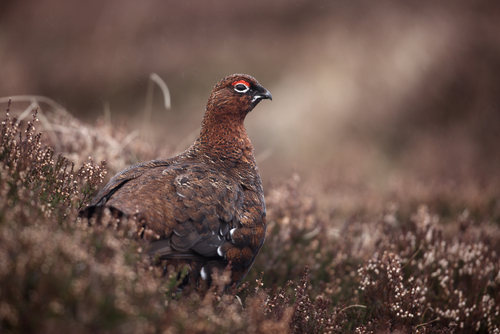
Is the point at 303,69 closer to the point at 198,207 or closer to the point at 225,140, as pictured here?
the point at 225,140

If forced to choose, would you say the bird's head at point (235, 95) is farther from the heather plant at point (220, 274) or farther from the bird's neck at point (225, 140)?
the heather plant at point (220, 274)

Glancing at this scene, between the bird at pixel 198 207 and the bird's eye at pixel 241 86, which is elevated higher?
the bird's eye at pixel 241 86

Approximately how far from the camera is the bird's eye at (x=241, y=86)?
419cm

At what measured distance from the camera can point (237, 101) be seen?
4145mm

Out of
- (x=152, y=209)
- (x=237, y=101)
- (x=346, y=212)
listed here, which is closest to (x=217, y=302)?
(x=152, y=209)

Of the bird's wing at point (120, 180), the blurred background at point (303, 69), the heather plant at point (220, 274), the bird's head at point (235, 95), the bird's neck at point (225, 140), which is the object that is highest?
the blurred background at point (303, 69)

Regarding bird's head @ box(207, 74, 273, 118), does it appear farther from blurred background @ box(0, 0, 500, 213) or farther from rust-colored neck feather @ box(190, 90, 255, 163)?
blurred background @ box(0, 0, 500, 213)

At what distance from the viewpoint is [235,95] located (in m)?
4.14

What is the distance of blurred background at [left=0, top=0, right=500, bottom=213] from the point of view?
11.3 metres

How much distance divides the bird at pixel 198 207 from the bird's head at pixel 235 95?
0.36 m

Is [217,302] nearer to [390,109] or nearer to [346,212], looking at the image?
[346,212]

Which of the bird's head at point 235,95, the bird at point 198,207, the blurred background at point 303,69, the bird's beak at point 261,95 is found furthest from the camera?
the blurred background at point 303,69

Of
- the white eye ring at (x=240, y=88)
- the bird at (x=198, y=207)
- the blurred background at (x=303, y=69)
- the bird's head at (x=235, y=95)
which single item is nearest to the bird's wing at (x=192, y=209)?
the bird at (x=198, y=207)

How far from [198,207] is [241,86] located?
5.83 feet
